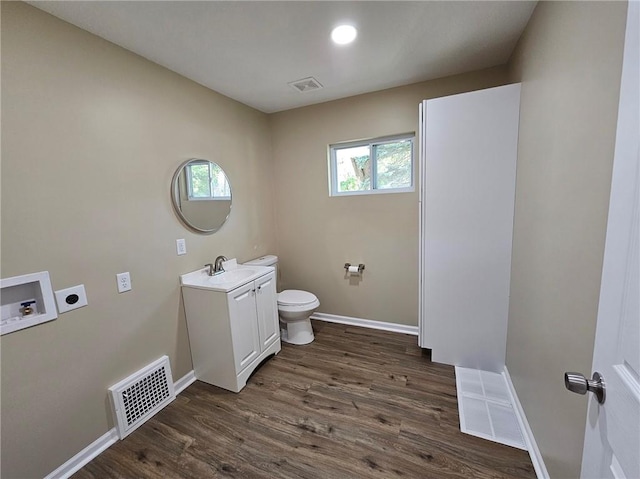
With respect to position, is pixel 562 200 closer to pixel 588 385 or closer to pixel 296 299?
pixel 588 385

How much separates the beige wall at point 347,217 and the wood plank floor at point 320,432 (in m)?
0.79

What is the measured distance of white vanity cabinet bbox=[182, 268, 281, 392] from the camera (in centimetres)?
196

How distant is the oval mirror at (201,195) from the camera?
2066mm

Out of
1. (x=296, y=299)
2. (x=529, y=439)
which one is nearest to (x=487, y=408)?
(x=529, y=439)

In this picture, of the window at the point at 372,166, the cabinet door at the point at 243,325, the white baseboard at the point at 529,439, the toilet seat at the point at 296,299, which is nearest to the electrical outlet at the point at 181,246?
the cabinet door at the point at 243,325

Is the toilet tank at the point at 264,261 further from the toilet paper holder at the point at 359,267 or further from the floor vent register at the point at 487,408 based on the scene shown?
the floor vent register at the point at 487,408

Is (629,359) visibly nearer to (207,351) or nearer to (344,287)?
(207,351)

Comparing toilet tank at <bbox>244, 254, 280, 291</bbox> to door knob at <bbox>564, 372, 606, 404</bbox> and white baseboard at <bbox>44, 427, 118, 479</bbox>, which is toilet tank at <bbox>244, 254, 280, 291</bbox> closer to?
white baseboard at <bbox>44, 427, 118, 479</bbox>

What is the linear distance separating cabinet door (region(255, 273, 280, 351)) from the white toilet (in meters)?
0.15

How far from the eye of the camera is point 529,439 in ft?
4.81

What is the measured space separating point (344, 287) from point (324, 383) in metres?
1.13

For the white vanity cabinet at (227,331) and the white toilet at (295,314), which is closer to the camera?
the white vanity cabinet at (227,331)

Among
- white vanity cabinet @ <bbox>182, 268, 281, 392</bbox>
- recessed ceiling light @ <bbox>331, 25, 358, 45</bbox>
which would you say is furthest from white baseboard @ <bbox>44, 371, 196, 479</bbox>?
recessed ceiling light @ <bbox>331, 25, 358, 45</bbox>

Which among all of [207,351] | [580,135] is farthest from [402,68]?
[207,351]
